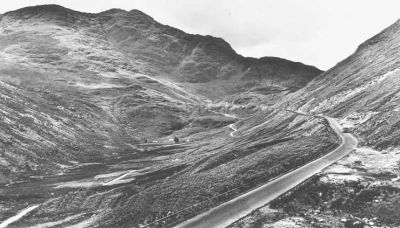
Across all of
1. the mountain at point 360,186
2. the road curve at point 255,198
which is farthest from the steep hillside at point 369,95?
the road curve at point 255,198

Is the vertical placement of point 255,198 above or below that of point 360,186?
below

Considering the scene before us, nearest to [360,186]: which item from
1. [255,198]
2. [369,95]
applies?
[255,198]

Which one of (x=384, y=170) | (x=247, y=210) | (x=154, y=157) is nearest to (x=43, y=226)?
(x=247, y=210)

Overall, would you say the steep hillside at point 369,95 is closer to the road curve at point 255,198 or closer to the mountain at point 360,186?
the mountain at point 360,186

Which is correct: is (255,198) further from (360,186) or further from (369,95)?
(369,95)

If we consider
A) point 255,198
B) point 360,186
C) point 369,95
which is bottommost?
point 255,198

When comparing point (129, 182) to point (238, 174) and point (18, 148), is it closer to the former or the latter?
point (238, 174)

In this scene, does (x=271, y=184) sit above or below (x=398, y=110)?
below

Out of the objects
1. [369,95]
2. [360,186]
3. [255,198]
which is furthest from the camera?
[369,95]

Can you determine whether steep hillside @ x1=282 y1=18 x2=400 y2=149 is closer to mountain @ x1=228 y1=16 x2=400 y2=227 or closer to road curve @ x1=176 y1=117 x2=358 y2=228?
mountain @ x1=228 y1=16 x2=400 y2=227
